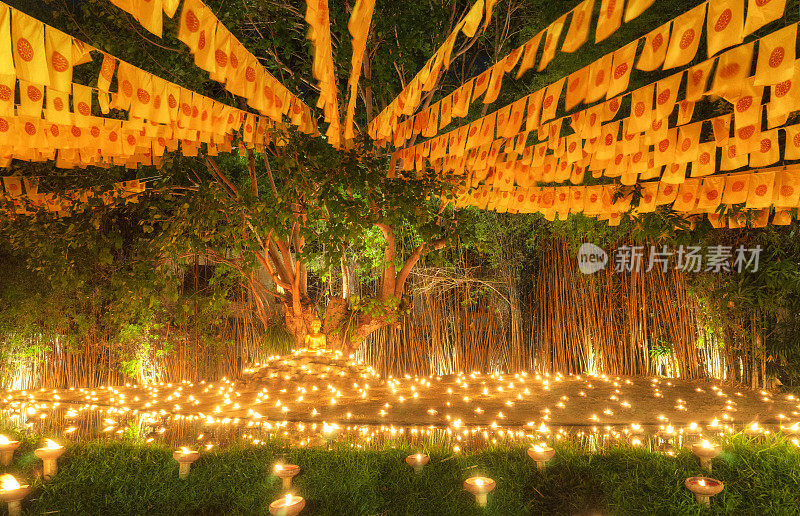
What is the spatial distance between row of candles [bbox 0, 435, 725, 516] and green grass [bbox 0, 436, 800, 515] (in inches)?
3.1

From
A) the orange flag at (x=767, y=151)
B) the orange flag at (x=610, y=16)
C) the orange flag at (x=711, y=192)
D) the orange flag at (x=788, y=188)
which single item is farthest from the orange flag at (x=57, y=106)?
the orange flag at (x=788, y=188)

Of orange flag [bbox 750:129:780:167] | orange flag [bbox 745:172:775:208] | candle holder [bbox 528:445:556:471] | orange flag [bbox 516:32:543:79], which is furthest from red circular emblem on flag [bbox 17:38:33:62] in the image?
orange flag [bbox 745:172:775:208]

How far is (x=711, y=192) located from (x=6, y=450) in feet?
16.2

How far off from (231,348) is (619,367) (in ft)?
15.5

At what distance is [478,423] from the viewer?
388 cm

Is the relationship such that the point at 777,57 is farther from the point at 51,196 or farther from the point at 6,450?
the point at 51,196

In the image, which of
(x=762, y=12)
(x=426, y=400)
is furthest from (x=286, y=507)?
(x=426, y=400)

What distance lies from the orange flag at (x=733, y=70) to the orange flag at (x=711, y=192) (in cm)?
187

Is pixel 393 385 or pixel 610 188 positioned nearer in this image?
pixel 610 188

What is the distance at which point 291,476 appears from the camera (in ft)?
8.40

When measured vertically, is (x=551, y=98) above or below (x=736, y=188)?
above

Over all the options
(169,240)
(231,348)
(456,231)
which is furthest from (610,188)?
(231,348)

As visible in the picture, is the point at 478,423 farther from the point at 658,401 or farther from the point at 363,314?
the point at 363,314

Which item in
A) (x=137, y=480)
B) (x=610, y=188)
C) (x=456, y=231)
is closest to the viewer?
(x=137, y=480)
